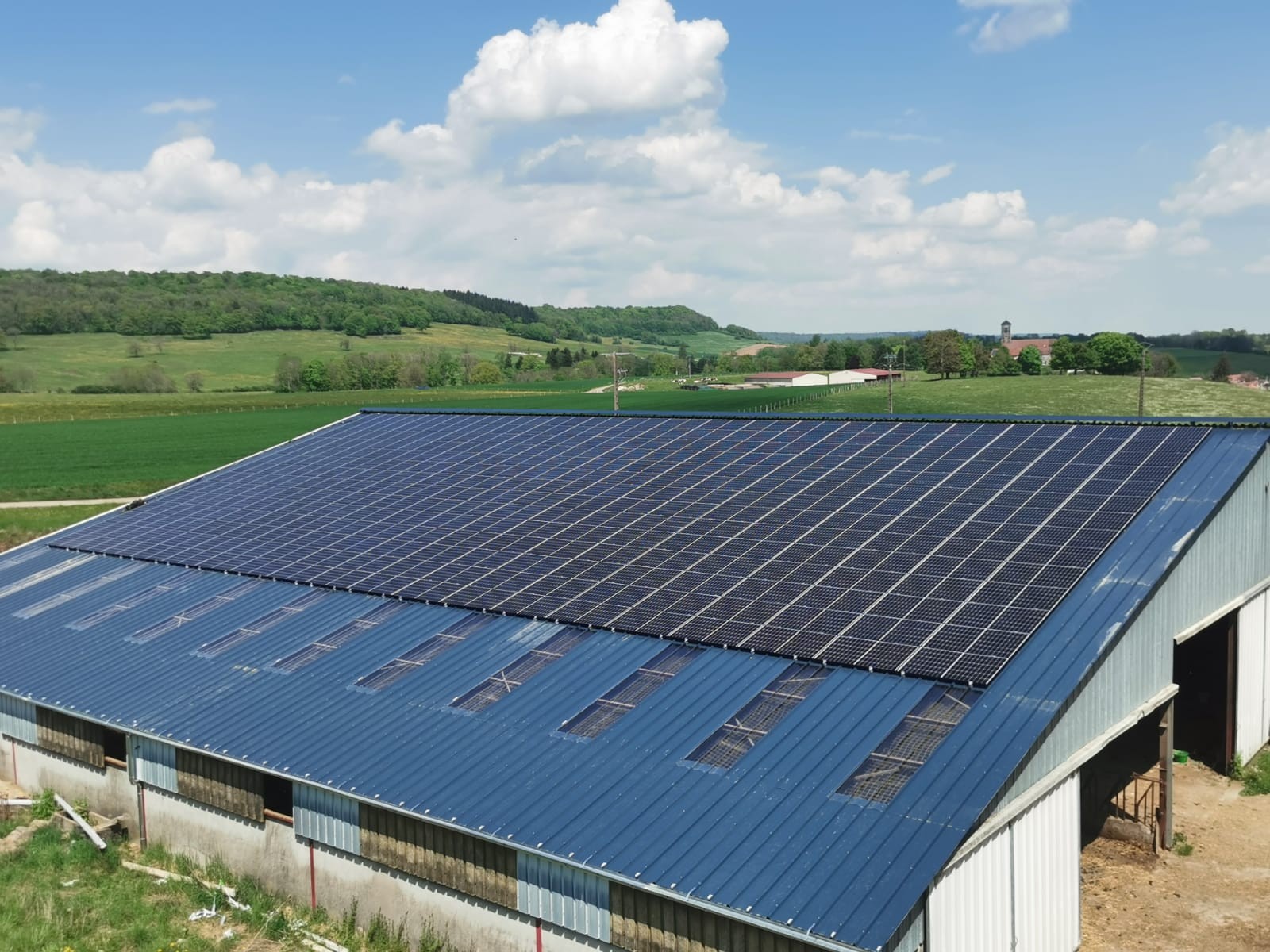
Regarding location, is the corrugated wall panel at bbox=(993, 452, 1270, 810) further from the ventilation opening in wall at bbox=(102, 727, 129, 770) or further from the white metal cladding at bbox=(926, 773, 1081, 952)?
the ventilation opening in wall at bbox=(102, 727, 129, 770)

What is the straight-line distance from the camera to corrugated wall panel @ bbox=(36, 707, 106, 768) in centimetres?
2875

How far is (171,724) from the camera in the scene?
25.9 m

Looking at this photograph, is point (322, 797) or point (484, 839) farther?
point (322, 797)

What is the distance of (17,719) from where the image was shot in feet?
102

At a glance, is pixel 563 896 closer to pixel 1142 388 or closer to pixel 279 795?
pixel 279 795

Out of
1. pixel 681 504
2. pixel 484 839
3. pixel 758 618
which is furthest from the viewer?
pixel 681 504

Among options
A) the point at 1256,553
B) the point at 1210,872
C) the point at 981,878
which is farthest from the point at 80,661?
the point at 1256,553

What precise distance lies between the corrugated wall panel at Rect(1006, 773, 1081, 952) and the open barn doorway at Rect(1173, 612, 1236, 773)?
10.3 m

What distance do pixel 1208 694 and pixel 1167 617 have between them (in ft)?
29.5

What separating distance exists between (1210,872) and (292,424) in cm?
11759

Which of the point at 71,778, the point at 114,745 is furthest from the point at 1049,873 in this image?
the point at 71,778

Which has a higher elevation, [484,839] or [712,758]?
[712,758]

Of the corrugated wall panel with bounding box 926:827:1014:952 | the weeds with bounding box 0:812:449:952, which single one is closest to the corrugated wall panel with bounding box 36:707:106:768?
the weeds with bounding box 0:812:449:952

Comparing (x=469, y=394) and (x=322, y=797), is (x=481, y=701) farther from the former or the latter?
(x=469, y=394)
